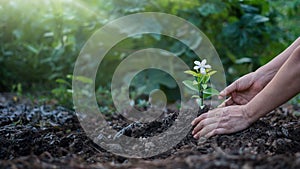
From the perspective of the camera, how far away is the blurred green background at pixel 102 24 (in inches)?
169

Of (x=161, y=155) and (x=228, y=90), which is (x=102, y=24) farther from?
(x=161, y=155)

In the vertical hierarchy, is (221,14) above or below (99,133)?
above

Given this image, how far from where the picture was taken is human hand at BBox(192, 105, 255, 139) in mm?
2131

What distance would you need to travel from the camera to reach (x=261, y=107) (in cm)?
206

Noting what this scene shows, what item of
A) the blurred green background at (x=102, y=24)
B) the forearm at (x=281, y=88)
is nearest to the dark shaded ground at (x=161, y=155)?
the forearm at (x=281, y=88)

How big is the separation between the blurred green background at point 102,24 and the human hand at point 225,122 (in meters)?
1.99

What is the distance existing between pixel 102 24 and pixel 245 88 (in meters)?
2.39

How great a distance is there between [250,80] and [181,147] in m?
0.68

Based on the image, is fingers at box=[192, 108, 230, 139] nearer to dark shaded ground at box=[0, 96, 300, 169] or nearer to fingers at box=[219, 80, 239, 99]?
dark shaded ground at box=[0, 96, 300, 169]

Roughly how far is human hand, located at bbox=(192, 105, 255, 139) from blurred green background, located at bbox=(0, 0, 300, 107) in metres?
1.99

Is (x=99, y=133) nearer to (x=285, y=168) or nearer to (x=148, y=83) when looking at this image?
(x=285, y=168)

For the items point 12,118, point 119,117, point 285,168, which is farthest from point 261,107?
point 12,118

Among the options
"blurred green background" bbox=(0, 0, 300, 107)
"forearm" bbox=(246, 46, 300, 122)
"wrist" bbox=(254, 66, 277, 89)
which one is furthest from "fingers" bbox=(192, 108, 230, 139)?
"blurred green background" bbox=(0, 0, 300, 107)

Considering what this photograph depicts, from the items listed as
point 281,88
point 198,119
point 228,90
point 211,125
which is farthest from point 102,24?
point 281,88
